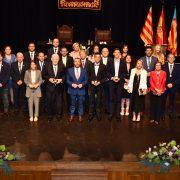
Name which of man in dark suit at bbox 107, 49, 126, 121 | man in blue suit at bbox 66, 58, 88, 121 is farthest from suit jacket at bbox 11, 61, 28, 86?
man in dark suit at bbox 107, 49, 126, 121

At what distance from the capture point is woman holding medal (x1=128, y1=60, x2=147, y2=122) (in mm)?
8891

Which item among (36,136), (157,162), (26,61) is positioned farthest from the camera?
(26,61)

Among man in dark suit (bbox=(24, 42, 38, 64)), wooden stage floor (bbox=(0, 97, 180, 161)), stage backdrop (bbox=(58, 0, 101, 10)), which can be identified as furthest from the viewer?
stage backdrop (bbox=(58, 0, 101, 10))

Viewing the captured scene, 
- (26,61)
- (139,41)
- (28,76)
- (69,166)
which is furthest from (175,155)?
(139,41)

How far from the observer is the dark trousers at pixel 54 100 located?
898 cm

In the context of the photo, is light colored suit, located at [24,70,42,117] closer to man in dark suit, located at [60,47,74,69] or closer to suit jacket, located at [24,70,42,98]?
suit jacket, located at [24,70,42,98]

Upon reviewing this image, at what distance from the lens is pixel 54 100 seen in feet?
29.8

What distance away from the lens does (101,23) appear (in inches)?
614

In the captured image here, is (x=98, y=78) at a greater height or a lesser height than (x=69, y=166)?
greater

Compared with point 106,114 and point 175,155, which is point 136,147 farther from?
point 106,114

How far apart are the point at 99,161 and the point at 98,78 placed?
2569 millimetres

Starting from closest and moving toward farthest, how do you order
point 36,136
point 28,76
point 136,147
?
point 136,147 → point 36,136 → point 28,76

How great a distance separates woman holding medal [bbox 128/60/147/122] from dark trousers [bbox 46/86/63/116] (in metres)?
1.54

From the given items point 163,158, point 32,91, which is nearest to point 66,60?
point 32,91
